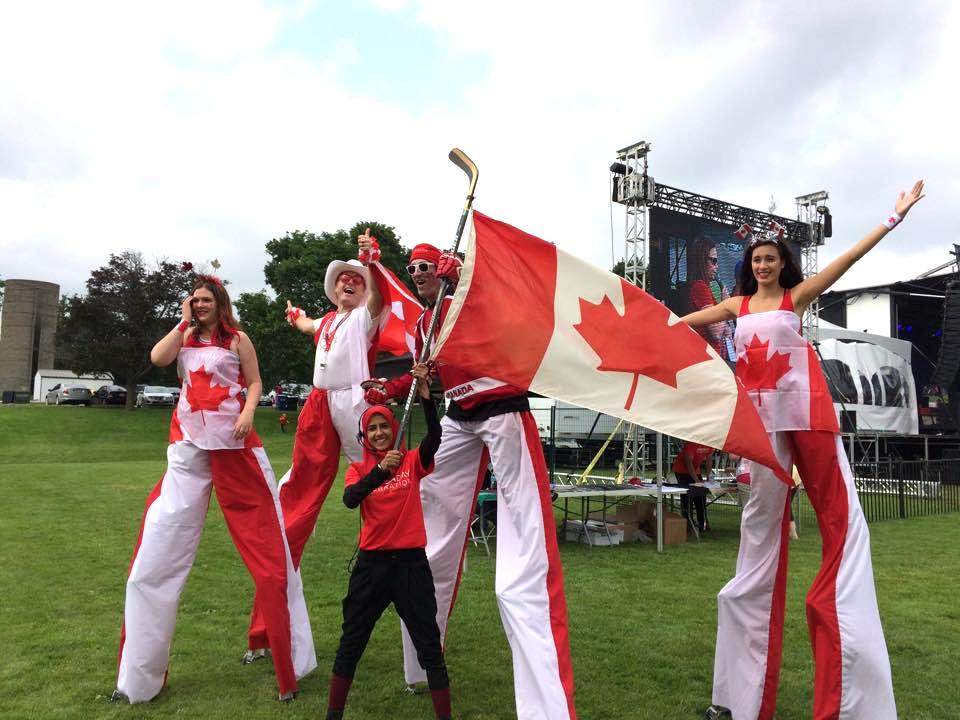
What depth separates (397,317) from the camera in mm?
4777

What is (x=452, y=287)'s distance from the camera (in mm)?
3754

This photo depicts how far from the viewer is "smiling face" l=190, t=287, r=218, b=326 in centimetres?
413

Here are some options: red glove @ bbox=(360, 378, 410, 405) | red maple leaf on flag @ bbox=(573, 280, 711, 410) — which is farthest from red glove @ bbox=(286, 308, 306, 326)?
red maple leaf on flag @ bbox=(573, 280, 711, 410)

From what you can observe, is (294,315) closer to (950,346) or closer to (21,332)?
(950,346)

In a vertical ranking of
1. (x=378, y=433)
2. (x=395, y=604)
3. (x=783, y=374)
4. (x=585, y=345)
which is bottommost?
(x=395, y=604)

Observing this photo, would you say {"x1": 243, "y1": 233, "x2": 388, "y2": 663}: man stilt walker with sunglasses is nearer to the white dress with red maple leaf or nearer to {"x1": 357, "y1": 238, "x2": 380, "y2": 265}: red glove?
{"x1": 357, "y1": 238, "x2": 380, "y2": 265}: red glove

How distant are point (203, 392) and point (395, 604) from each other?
1.53 m

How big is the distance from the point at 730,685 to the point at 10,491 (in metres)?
13.6

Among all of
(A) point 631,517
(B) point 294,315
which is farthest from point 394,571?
(A) point 631,517

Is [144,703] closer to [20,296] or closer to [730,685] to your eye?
[730,685]

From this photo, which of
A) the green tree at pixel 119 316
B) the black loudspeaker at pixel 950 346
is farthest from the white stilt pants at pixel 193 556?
the green tree at pixel 119 316

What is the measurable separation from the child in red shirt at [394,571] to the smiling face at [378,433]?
0.08 m

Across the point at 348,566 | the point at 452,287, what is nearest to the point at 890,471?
the point at 348,566

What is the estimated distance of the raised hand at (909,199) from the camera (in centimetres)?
346
